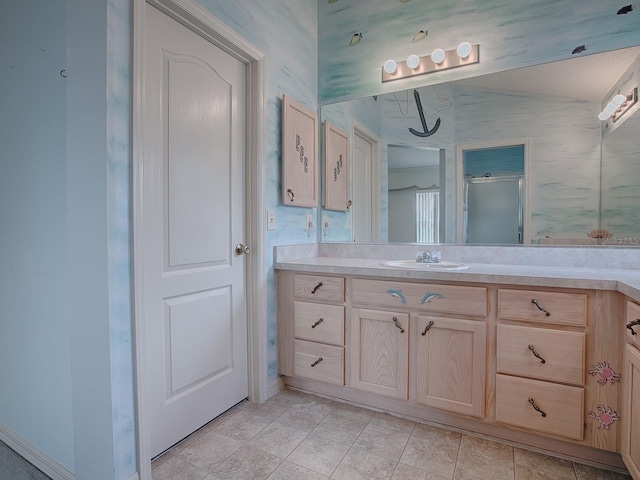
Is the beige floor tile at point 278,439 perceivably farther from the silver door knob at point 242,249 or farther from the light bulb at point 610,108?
the light bulb at point 610,108

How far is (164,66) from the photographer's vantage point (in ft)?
4.91

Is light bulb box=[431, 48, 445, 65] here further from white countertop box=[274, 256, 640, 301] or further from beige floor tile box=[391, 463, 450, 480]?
beige floor tile box=[391, 463, 450, 480]

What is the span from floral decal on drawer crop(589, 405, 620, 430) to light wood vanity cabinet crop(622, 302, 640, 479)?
0.05 m

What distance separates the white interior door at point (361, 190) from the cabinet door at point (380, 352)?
0.74 meters

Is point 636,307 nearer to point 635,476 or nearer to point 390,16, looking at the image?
point 635,476

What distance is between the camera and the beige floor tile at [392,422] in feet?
5.71

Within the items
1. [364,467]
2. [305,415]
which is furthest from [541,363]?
[305,415]

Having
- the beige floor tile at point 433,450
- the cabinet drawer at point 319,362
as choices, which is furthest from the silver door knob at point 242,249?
the beige floor tile at point 433,450

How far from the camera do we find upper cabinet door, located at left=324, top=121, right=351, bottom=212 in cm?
250

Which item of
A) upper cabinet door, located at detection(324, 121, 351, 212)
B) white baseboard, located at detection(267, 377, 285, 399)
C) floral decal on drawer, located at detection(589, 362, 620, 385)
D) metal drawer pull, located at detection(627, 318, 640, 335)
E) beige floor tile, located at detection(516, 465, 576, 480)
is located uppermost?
upper cabinet door, located at detection(324, 121, 351, 212)

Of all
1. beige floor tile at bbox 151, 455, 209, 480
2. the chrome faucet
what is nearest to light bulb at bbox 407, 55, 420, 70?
the chrome faucet

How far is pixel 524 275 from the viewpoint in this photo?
1.47m

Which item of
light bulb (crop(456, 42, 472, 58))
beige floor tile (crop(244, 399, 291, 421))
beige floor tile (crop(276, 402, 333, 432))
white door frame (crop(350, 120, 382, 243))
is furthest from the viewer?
white door frame (crop(350, 120, 382, 243))

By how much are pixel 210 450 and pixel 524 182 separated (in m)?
2.14
